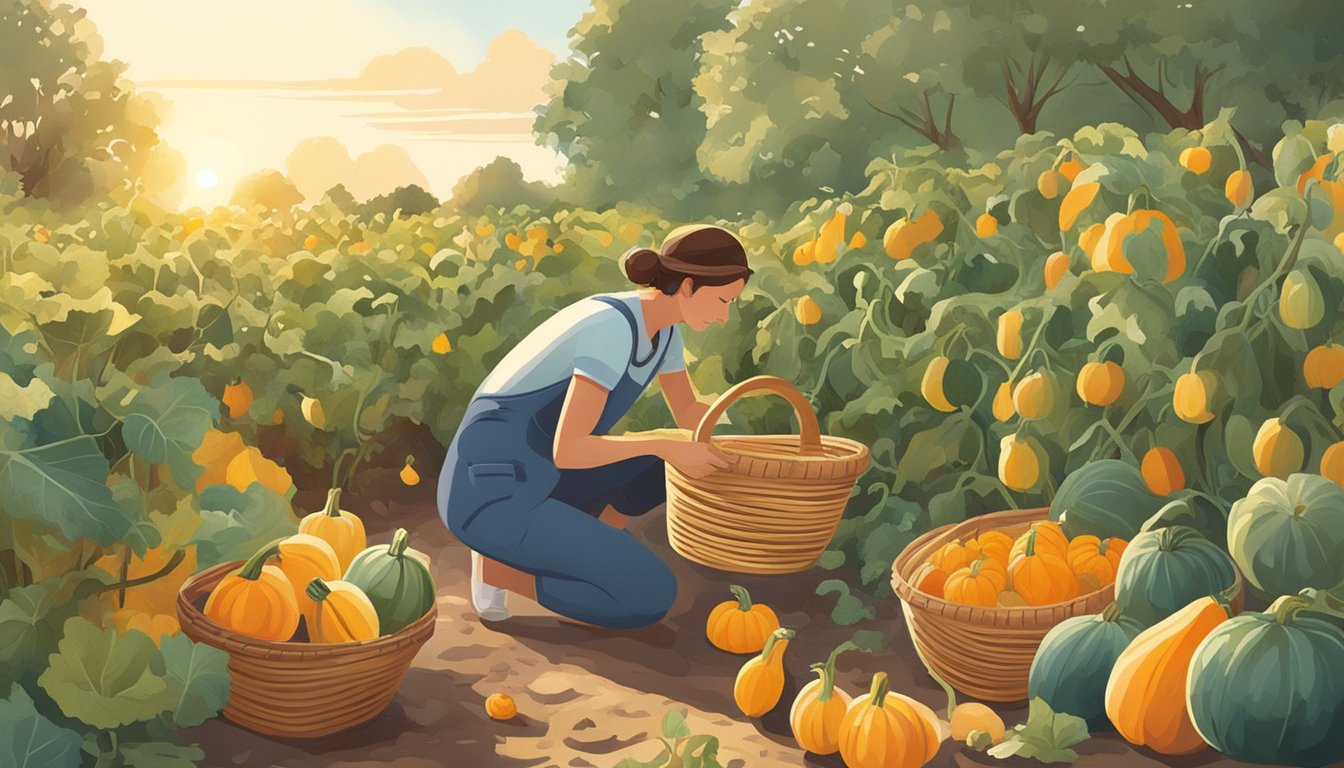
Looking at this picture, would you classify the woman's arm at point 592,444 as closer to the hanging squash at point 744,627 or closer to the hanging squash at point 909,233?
the hanging squash at point 744,627

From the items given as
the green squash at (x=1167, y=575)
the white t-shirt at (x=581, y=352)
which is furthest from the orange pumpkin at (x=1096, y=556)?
the white t-shirt at (x=581, y=352)

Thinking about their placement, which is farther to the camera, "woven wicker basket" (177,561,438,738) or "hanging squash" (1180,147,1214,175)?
"hanging squash" (1180,147,1214,175)

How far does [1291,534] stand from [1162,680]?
0.39 meters

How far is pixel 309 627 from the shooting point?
2840mm

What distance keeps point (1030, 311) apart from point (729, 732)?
4.43 ft

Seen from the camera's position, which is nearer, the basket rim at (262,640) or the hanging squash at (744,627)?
the basket rim at (262,640)

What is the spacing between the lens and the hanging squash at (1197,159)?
10.9 feet

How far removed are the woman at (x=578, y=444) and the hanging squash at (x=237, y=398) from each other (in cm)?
113

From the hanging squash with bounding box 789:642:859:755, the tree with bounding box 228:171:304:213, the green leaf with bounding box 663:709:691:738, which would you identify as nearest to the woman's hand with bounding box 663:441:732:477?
the hanging squash with bounding box 789:642:859:755

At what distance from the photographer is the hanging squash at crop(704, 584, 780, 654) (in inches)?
138

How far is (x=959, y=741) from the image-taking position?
2852mm

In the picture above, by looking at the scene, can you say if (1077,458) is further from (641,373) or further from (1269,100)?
(1269,100)

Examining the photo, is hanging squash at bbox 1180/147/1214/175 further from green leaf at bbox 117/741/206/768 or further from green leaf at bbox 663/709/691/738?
green leaf at bbox 117/741/206/768

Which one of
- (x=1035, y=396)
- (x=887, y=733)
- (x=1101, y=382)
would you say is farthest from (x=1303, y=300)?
(x=887, y=733)
